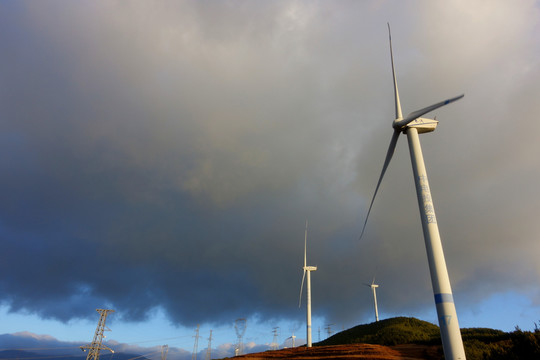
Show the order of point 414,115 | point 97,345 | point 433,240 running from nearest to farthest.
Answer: point 433,240, point 414,115, point 97,345

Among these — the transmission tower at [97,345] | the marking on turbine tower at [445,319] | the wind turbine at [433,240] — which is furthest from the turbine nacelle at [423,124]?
the transmission tower at [97,345]

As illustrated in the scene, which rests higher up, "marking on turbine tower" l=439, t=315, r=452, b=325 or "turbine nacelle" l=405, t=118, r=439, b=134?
"turbine nacelle" l=405, t=118, r=439, b=134

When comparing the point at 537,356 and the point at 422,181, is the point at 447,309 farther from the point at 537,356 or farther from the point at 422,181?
the point at 537,356

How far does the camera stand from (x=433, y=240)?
88.3 feet

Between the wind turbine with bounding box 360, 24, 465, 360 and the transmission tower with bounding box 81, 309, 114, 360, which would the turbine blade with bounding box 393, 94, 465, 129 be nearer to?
the wind turbine with bounding box 360, 24, 465, 360

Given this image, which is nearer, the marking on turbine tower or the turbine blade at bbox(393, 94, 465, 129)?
the marking on turbine tower

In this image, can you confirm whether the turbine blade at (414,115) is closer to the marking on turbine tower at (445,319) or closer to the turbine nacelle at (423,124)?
the turbine nacelle at (423,124)

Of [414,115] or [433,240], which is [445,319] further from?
[414,115]

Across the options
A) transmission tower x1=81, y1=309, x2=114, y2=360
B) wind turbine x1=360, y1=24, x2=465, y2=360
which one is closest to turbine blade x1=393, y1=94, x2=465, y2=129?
wind turbine x1=360, y1=24, x2=465, y2=360

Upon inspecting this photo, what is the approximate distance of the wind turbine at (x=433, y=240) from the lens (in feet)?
77.7

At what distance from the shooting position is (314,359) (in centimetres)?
5012

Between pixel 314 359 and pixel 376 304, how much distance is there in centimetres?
9386

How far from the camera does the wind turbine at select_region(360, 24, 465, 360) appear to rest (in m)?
23.7

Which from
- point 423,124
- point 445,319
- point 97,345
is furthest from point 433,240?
→ point 97,345
